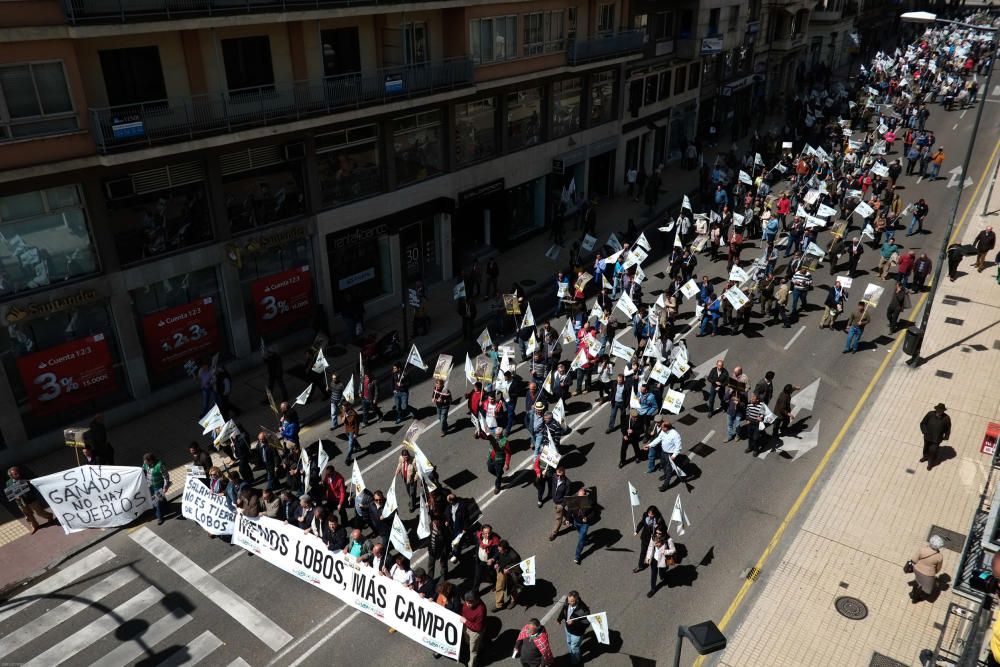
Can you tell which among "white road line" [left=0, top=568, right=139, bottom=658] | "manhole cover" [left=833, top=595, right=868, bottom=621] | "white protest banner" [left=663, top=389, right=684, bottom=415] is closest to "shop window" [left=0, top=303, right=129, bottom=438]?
"white road line" [left=0, top=568, right=139, bottom=658]

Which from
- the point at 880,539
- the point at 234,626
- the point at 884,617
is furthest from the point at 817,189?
the point at 234,626

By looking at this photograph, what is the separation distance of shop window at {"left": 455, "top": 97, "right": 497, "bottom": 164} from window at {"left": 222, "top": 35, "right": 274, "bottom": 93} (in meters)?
8.93

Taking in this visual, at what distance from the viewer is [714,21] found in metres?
46.9

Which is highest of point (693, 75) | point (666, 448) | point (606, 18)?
point (606, 18)

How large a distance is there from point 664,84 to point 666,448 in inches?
1295

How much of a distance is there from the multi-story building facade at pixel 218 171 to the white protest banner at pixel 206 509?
5.85m

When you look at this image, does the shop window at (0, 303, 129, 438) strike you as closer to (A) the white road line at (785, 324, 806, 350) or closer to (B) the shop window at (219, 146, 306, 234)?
(B) the shop window at (219, 146, 306, 234)

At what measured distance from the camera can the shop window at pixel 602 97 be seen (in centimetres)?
3894

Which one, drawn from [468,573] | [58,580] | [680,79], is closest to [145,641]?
[58,580]

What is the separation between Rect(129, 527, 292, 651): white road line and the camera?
1512 cm

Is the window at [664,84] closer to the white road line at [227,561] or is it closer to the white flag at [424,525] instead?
the white flag at [424,525]

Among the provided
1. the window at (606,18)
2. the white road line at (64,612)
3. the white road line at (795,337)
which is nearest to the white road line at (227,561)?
the white road line at (64,612)

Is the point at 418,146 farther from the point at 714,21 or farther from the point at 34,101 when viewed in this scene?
the point at 714,21

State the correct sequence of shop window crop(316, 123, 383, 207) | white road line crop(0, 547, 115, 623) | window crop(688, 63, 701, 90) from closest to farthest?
white road line crop(0, 547, 115, 623), shop window crop(316, 123, 383, 207), window crop(688, 63, 701, 90)
